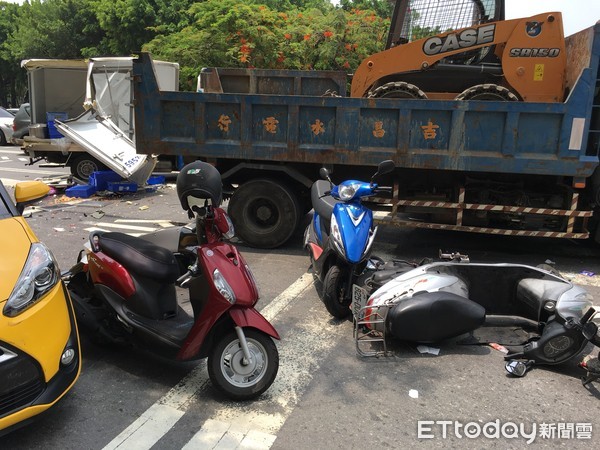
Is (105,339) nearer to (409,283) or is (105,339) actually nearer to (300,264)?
(409,283)

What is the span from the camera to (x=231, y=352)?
312cm

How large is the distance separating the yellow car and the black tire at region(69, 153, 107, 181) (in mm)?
9252

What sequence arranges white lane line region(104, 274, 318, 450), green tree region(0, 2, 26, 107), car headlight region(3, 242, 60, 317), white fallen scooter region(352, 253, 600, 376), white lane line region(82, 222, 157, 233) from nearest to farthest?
car headlight region(3, 242, 60, 317) < white lane line region(104, 274, 318, 450) < white fallen scooter region(352, 253, 600, 376) < white lane line region(82, 222, 157, 233) < green tree region(0, 2, 26, 107)

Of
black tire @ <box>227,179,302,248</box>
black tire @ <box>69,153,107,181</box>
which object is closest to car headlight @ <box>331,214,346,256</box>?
black tire @ <box>227,179,302,248</box>

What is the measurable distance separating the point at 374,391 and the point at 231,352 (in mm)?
1002

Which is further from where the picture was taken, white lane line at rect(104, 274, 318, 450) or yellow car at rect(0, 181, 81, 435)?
white lane line at rect(104, 274, 318, 450)

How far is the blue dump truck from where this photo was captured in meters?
5.72

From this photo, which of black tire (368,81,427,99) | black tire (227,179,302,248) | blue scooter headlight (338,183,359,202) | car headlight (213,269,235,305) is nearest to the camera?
car headlight (213,269,235,305)

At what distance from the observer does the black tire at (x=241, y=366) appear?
311cm

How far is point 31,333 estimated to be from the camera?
2.55 meters

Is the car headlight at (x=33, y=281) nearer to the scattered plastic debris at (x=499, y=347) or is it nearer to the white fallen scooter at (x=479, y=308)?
the white fallen scooter at (x=479, y=308)

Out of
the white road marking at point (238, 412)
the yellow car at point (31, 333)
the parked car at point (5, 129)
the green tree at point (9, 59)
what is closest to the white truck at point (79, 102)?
the parked car at point (5, 129)

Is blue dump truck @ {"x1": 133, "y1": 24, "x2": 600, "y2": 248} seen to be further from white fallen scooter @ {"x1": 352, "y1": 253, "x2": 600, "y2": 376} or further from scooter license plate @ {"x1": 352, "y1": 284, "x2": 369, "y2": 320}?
scooter license plate @ {"x1": 352, "y1": 284, "x2": 369, "y2": 320}

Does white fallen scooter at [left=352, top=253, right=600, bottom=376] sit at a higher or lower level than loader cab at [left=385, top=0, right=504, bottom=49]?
lower
